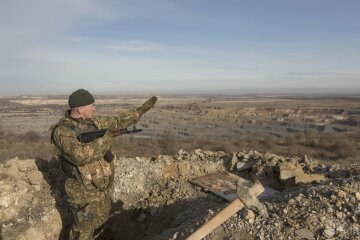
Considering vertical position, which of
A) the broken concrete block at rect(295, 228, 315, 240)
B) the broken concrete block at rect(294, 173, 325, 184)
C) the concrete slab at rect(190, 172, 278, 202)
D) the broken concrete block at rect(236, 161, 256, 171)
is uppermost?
the broken concrete block at rect(295, 228, 315, 240)

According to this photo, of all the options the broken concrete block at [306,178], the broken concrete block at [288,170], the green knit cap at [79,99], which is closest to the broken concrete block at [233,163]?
the broken concrete block at [288,170]

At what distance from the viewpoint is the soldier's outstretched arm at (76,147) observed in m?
4.06

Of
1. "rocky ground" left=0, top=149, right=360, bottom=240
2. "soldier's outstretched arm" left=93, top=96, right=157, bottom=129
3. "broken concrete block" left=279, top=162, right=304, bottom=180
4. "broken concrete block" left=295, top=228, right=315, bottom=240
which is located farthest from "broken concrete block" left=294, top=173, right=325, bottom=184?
"soldier's outstretched arm" left=93, top=96, right=157, bottom=129

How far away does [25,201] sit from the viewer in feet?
19.2

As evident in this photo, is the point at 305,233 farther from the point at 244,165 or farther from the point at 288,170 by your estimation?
the point at 244,165

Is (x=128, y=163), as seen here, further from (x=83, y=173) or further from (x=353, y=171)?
(x=353, y=171)

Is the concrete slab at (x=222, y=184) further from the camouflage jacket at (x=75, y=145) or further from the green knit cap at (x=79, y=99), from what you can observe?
the green knit cap at (x=79, y=99)

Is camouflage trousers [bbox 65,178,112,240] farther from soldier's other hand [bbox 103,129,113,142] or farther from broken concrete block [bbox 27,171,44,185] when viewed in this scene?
broken concrete block [bbox 27,171,44,185]

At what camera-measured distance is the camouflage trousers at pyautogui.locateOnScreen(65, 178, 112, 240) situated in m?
4.43

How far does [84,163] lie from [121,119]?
37.7 inches

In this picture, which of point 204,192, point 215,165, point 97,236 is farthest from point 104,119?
point 215,165

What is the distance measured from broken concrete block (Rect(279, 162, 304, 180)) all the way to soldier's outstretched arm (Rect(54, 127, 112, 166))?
3.68 metres

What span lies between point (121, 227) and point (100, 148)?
7.61 ft

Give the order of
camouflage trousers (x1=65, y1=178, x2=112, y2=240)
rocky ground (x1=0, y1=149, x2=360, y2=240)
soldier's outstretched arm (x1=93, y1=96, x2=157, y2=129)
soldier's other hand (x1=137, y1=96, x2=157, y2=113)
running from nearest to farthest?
rocky ground (x1=0, y1=149, x2=360, y2=240)
camouflage trousers (x1=65, y1=178, x2=112, y2=240)
soldier's outstretched arm (x1=93, y1=96, x2=157, y2=129)
soldier's other hand (x1=137, y1=96, x2=157, y2=113)
